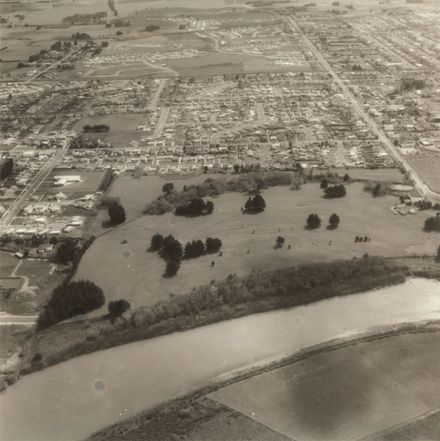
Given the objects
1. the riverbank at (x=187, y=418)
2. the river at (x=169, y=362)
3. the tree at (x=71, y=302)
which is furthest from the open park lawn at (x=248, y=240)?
the riverbank at (x=187, y=418)

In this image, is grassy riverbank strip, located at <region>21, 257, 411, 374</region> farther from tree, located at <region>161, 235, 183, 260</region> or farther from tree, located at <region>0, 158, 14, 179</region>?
tree, located at <region>0, 158, 14, 179</region>

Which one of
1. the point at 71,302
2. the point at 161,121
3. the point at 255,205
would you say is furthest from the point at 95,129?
the point at 71,302

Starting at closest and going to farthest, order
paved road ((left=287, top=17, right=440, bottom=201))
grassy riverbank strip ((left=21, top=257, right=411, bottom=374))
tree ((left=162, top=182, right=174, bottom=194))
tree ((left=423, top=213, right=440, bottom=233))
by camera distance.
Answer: grassy riverbank strip ((left=21, top=257, right=411, bottom=374)) → tree ((left=423, top=213, right=440, bottom=233)) → paved road ((left=287, top=17, right=440, bottom=201)) → tree ((left=162, top=182, right=174, bottom=194))

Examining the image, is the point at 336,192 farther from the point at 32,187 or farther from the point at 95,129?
the point at 95,129

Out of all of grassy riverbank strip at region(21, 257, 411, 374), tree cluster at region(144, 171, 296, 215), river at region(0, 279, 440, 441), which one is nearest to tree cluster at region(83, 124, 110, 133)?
tree cluster at region(144, 171, 296, 215)

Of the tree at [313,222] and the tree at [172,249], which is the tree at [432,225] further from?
the tree at [172,249]

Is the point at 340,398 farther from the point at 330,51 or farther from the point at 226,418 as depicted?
the point at 330,51
